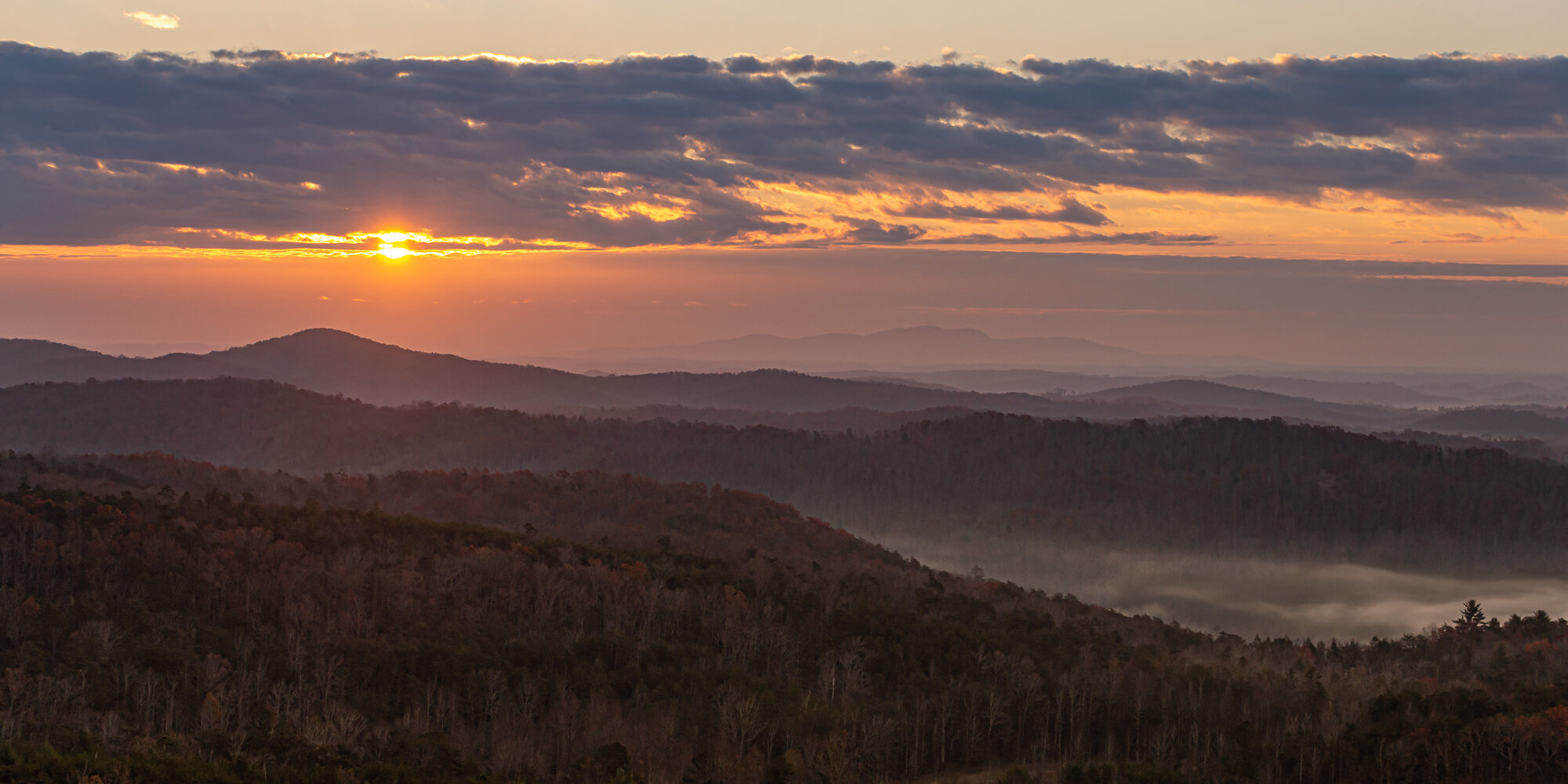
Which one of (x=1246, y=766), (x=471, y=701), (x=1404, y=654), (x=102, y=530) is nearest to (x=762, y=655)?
(x=471, y=701)

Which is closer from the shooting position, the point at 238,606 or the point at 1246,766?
the point at 1246,766

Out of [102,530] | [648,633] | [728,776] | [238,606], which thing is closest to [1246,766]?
[728,776]

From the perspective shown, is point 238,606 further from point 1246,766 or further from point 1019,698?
point 1246,766

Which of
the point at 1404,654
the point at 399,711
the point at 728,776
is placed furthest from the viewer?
the point at 1404,654

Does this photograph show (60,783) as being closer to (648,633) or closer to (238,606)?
(238,606)

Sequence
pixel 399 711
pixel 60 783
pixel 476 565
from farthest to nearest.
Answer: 1. pixel 476 565
2. pixel 399 711
3. pixel 60 783

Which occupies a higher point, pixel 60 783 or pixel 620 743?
pixel 60 783
